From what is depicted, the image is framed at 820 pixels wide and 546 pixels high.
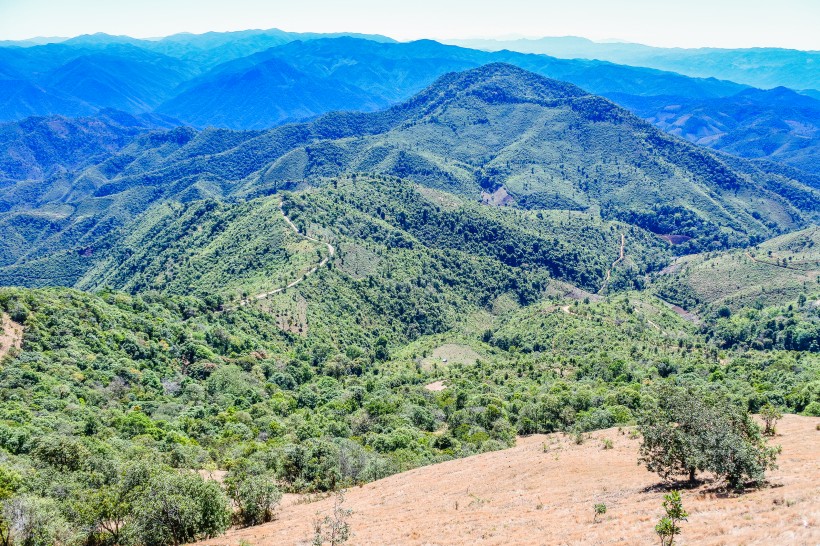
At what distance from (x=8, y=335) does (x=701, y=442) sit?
101m

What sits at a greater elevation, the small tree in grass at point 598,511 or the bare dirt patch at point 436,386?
the small tree in grass at point 598,511

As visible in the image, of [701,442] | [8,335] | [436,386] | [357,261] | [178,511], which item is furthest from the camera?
[357,261]

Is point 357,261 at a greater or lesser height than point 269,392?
greater

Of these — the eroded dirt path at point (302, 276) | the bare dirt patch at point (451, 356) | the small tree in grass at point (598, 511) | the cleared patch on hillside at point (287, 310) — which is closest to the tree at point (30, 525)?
the small tree in grass at point (598, 511)

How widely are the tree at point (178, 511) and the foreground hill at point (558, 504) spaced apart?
5.65 feet

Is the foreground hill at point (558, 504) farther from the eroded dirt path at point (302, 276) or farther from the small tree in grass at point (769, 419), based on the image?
the eroded dirt path at point (302, 276)

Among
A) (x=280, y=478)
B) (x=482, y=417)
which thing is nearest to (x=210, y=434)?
(x=280, y=478)

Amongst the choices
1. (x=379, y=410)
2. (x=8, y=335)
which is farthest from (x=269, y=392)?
(x=8, y=335)

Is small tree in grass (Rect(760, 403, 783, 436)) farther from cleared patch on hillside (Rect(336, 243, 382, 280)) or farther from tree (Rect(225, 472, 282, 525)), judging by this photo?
cleared patch on hillside (Rect(336, 243, 382, 280))

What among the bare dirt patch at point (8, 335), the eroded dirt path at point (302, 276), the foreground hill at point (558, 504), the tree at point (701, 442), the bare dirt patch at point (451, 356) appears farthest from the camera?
the eroded dirt path at point (302, 276)

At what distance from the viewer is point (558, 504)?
40562 millimetres

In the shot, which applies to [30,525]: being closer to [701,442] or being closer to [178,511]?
[178,511]

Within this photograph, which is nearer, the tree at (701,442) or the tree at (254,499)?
the tree at (701,442)

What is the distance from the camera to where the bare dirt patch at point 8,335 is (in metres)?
83.9
